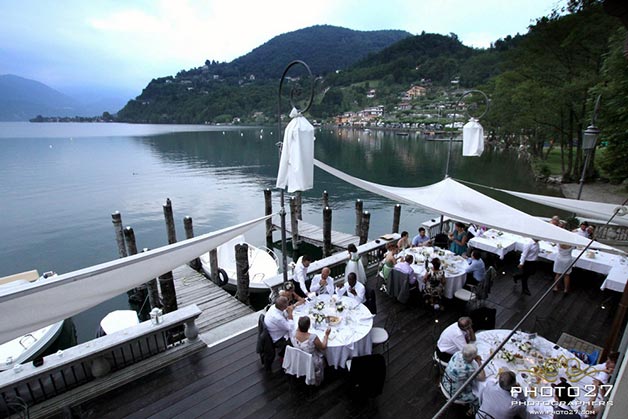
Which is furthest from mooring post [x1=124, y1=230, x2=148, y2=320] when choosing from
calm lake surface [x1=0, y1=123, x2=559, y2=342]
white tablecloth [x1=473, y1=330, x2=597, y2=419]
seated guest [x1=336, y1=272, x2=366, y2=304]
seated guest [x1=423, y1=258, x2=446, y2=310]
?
white tablecloth [x1=473, y1=330, x2=597, y2=419]

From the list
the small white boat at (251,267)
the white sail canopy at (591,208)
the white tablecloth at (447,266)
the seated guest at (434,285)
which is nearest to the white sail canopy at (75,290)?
the seated guest at (434,285)

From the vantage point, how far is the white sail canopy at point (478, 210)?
18.8ft

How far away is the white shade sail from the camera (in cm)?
529

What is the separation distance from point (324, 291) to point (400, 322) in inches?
71.4

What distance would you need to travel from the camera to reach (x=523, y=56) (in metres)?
32.5

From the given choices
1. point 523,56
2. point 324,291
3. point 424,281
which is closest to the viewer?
point 324,291

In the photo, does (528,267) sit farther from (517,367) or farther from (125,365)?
(125,365)

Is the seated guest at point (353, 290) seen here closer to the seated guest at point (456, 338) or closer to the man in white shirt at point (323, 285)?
the man in white shirt at point (323, 285)

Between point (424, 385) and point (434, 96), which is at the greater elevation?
point (434, 96)

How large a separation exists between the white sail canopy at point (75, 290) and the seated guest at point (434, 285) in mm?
5027

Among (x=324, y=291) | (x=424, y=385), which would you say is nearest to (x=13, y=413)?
(x=324, y=291)

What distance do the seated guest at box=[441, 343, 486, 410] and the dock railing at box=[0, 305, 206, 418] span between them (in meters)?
4.35

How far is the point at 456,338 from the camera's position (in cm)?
485

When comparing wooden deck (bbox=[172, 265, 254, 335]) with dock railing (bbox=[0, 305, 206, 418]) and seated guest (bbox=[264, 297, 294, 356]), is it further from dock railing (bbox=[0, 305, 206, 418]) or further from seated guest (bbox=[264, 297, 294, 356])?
seated guest (bbox=[264, 297, 294, 356])
